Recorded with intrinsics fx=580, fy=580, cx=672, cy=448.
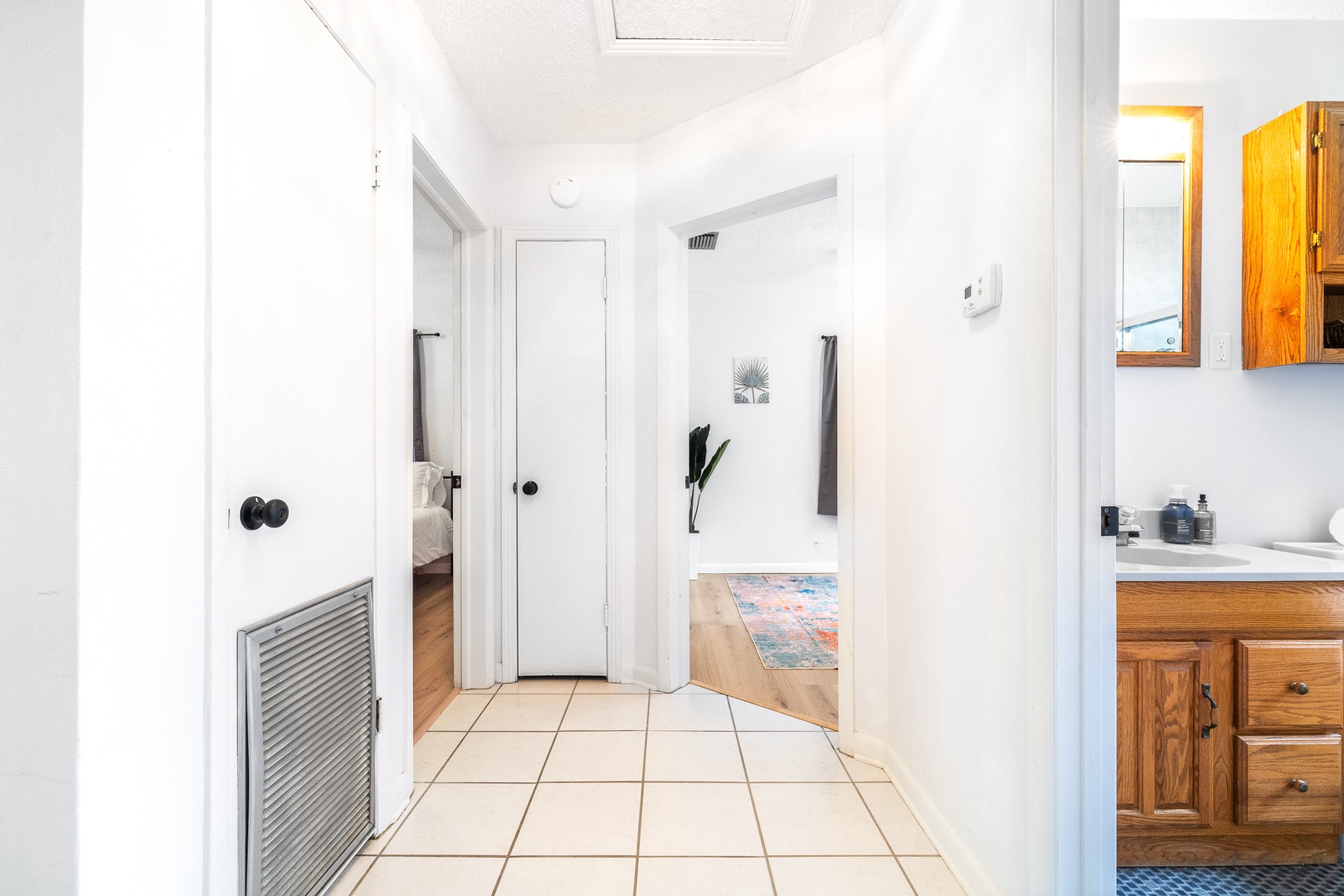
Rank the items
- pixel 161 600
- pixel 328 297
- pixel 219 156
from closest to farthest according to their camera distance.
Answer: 1. pixel 161 600
2. pixel 219 156
3. pixel 328 297

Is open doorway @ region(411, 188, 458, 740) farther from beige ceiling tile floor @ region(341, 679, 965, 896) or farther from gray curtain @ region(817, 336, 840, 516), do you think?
gray curtain @ region(817, 336, 840, 516)

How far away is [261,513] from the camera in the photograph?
109cm

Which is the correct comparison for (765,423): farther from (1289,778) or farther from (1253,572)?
(1289,778)

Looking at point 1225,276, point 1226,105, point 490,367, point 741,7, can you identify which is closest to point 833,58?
point 741,7

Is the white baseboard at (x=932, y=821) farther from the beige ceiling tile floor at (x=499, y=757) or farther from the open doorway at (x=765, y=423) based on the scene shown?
the open doorway at (x=765, y=423)

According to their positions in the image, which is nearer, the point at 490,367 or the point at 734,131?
the point at 734,131

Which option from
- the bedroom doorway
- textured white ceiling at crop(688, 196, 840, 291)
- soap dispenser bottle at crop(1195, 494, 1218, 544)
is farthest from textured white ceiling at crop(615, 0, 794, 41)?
soap dispenser bottle at crop(1195, 494, 1218, 544)

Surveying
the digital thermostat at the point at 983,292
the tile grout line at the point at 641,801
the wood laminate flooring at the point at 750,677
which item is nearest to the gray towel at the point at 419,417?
the wood laminate flooring at the point at 750,677

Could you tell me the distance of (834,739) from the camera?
6.78 feet

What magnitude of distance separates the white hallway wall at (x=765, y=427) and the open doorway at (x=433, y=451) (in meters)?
2.04

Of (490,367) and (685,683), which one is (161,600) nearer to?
(490,367)

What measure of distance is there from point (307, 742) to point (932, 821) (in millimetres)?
1529

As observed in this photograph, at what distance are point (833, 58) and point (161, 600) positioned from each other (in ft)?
7.78

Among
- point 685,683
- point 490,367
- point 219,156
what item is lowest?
point 685,683
